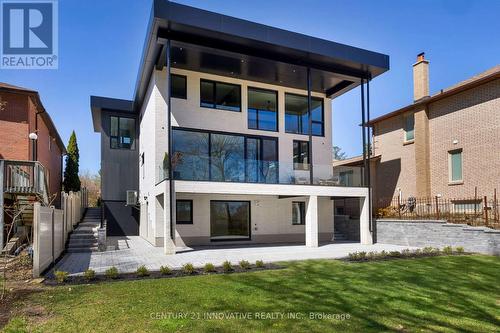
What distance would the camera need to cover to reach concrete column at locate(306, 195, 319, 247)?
51.6 ft

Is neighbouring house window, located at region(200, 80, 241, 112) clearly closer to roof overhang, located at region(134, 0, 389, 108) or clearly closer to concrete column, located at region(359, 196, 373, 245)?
roof overhang, located at region(134, 0, 389, 108)

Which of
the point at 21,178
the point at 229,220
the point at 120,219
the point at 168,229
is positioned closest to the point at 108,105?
the point at 120,219

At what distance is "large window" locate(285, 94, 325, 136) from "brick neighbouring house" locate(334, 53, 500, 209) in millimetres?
2954

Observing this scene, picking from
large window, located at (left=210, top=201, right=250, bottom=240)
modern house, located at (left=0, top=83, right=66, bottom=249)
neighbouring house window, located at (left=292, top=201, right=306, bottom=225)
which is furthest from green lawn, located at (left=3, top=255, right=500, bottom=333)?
neighbouring house window, located at (left=292, top=201, right=306, bottom=225)

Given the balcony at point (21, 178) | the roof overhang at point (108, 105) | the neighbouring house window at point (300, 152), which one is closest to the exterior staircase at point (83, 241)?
the balcony at point (21, 178)

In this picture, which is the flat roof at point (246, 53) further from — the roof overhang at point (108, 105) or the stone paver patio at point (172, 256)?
the stone paver patio at point (172, 256)

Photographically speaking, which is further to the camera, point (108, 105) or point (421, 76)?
point (108, 105)

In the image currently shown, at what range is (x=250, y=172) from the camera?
49.7 ft

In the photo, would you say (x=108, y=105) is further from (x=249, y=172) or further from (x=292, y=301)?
(x=292, y=301)

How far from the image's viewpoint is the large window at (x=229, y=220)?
1697 centimetres

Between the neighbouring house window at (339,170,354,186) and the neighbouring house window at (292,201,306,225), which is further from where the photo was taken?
the neighbouring house window at (292,201,306,225)

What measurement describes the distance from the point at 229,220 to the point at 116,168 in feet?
28.1

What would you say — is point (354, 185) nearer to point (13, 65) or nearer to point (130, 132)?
point (130, 132)

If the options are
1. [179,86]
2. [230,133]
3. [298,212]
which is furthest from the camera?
[298,212]
